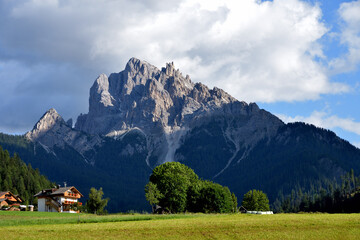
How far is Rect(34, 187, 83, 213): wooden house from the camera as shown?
161 m

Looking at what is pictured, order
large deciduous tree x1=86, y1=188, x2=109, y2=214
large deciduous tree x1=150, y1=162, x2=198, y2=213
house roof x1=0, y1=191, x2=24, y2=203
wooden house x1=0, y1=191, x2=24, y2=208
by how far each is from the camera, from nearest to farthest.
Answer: large deciduous tree x1=150, y1=162, x2=198, y2=213
wooden house x1=0, y1=191, x2=24, y2=208
house roof x1=0, y1=191, x2=24, y2=203
large deciduous tree x1=86, y1=188, x2=109, y2=214

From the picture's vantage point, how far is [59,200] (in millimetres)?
163000

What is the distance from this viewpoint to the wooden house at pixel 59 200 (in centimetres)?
16138

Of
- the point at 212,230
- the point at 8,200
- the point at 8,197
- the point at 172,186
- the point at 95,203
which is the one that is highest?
the point at 172,186

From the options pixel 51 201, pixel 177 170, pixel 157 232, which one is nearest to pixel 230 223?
pixel 157 232

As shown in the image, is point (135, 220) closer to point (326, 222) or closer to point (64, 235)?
point (64, 235)

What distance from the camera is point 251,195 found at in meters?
194

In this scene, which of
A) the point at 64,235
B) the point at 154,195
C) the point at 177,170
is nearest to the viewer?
the point at 64,235

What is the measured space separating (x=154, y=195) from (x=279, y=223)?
64.2 meters

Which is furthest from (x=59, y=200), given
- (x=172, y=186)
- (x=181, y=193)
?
(x=181, y=193)

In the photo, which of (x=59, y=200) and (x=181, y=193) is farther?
(x=59, y=200)

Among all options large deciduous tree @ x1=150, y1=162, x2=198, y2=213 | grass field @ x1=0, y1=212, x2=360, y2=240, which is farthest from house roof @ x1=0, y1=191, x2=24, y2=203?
grass field @ x1=0, y1=212, x2=360, y2=240

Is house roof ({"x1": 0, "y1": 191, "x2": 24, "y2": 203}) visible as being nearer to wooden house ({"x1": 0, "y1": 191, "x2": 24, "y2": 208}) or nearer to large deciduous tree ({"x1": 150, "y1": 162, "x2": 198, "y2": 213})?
wooden house ({"x1": 0, "y1": 191, "x2": 24, "y2": 208})

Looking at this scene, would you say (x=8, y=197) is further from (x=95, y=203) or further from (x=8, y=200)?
(x=95, y=203)
